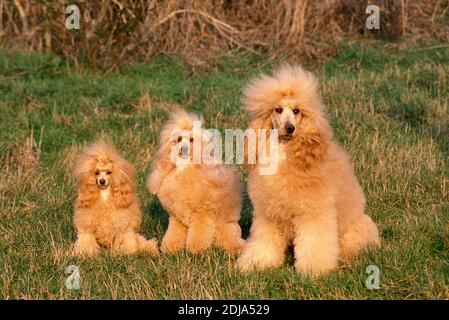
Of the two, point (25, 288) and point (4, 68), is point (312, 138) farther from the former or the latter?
point (4, 68)

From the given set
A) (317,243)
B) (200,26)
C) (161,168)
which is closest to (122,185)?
(161,168)

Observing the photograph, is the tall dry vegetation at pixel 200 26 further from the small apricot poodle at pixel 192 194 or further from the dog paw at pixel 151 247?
the dog paw at pixel 151 247

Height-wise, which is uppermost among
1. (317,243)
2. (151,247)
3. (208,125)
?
(208,125)

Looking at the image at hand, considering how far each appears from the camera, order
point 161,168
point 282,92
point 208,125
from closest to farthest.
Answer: point 282,92, point 161,168, point 208,125

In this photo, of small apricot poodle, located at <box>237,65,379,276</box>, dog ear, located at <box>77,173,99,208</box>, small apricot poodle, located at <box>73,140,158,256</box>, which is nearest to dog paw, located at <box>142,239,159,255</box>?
small apricot poodle, located at <box>73,140,158,256</box>

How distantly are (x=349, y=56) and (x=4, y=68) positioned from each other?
6.11 m

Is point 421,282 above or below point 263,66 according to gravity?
below

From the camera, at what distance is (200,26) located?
14703 mm

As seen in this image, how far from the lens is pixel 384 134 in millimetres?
9680

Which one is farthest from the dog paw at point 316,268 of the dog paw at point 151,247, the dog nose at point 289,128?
the dog paw at point 151,247

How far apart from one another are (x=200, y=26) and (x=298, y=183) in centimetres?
950

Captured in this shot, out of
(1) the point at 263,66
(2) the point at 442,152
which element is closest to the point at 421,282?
(2) the point at 442,152

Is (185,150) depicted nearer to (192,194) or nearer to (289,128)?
(192,194)

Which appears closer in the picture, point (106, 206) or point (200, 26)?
point (106, 206)
